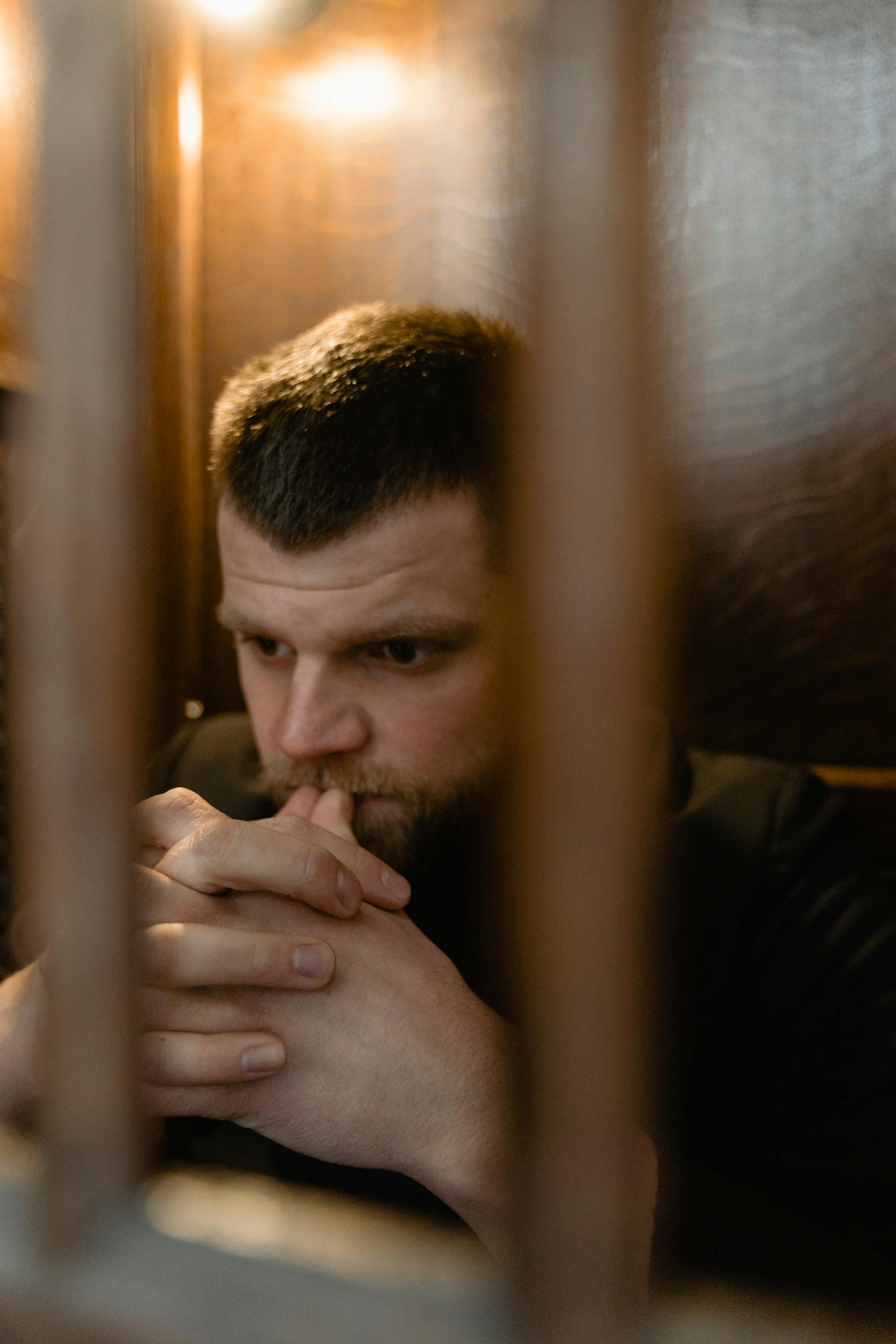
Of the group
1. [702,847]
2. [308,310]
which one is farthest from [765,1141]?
[308,310]

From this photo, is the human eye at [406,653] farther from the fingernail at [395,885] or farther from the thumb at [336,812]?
the fingernail at [395,885]

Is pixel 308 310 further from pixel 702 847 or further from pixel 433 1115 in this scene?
pixel 433 1115

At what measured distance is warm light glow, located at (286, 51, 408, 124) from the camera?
46.9 inches

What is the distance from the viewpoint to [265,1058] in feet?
1.58

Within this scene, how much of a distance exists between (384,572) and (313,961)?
37cm

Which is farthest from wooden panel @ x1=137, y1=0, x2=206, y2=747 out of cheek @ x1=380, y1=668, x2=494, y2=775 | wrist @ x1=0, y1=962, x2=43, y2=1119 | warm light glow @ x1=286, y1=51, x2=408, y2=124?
wrist @ x1=0, y1=962, x2=43, y2=1119

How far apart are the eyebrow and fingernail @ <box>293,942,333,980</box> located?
315 millimetres

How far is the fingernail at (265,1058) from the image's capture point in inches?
18.4

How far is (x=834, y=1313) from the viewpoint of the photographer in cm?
17

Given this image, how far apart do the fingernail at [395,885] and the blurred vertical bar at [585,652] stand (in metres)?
0.40

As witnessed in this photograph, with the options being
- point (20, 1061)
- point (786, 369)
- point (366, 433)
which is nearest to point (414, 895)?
point (20, 1061)

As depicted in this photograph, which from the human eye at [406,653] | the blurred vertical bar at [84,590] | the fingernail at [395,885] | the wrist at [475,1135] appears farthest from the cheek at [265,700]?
the blurred vertical bar at [84,590]

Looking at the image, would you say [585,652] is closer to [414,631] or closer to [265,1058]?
[265,1058]

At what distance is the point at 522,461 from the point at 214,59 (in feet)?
4.64
